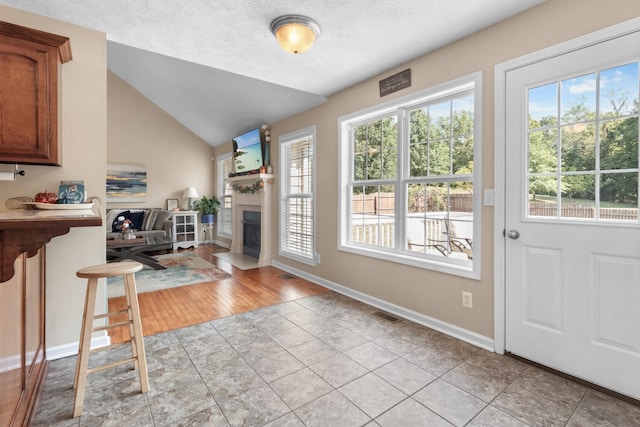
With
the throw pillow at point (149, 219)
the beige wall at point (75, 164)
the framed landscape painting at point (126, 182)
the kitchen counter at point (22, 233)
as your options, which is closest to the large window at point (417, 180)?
the beige wall at point (75, 164)

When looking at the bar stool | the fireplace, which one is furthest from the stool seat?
the fireplace

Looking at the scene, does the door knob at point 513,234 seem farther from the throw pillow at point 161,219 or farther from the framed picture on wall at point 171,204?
the framed picture on wall at point 171,204

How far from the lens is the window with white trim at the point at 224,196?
6.90m

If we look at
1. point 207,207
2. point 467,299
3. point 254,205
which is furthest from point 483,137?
point 207,207

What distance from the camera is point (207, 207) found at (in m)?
7.04

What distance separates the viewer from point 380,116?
320cm

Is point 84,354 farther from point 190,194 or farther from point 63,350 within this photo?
point 190,194

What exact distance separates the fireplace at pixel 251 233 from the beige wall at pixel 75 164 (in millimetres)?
3131

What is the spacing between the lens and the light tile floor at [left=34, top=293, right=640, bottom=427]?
1.57m

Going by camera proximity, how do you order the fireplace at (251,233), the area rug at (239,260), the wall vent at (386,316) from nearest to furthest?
1. the wall vent at (386,316)
2. the area rug at (239,260)
3. the fireplace at (251,233)

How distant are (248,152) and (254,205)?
942 mm

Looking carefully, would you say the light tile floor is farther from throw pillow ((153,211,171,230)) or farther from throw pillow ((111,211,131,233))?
throw pillow ((111,211,131,233))

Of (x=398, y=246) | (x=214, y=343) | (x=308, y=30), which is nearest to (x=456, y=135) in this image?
(x=398, y=246)

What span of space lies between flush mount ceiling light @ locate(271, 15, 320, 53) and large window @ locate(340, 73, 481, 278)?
1094mm
